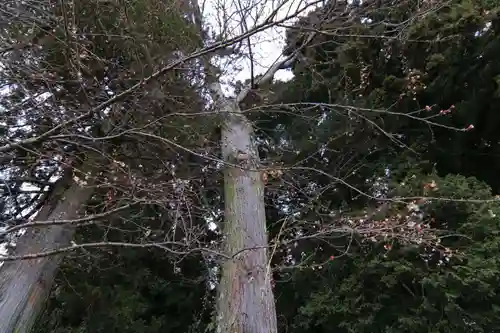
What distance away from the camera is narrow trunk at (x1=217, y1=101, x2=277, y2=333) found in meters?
2.00

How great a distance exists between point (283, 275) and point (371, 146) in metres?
1.93

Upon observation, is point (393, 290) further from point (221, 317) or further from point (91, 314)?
point (91, 314)

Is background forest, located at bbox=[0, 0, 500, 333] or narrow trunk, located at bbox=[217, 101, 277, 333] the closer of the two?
narrow trunk, located at bbox=[217, 101, 277, 333]

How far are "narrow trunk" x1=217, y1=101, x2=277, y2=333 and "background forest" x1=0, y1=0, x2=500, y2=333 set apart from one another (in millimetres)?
158

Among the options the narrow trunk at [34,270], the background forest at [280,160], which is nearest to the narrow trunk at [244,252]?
the background forest at [280,160]

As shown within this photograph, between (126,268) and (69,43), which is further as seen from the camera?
(126,268)

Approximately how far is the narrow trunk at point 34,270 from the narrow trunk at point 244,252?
158cm

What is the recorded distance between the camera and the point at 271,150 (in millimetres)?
4551

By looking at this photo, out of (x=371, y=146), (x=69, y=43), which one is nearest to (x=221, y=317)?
(x=69, y=43)

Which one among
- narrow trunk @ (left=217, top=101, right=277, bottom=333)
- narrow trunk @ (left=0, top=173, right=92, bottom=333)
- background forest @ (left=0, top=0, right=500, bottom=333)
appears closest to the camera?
narrow trunk @ (left=217, top=101, right=277, bottom=333)

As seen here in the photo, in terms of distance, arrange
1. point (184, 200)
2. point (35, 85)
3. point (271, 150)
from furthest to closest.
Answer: point (271, 150) < point (35, 85) < point (184, 200)

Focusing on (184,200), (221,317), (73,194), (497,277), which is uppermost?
(73,194)

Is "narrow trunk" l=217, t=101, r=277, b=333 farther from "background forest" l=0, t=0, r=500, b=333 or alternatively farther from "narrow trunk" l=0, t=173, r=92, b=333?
"narrow trunk" l=0, t=173, r=92, b=333

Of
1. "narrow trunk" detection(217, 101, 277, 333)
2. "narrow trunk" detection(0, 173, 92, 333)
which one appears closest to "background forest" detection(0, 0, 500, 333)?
"narrow trunk" detection(0, 173, 92, 333)
